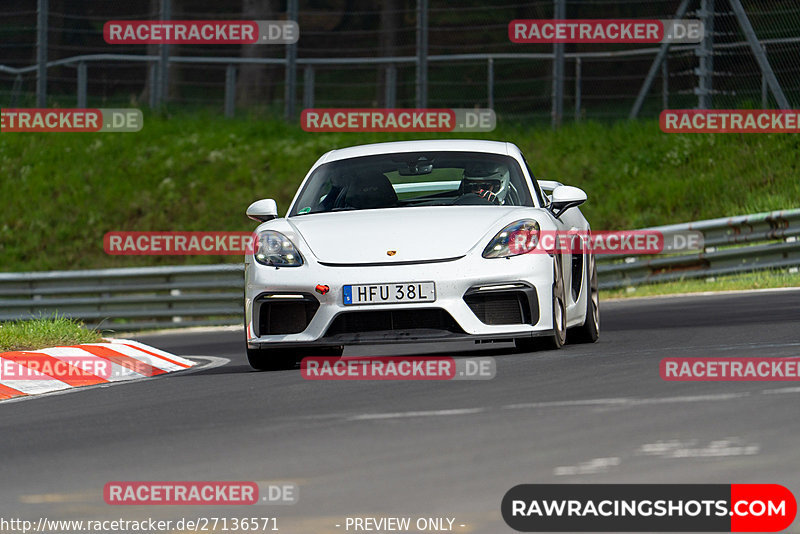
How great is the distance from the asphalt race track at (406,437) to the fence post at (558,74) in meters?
13.0

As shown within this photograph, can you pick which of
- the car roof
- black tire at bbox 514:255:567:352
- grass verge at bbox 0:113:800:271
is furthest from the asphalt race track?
grass verge at bbox 0:113:800:271

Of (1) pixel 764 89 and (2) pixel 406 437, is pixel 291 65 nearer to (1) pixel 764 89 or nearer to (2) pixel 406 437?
(1) pixel 764 89

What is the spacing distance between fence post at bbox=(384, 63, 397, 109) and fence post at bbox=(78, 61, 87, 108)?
17.0 ft

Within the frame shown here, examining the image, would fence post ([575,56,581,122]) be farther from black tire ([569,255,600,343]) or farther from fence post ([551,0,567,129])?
black tire ([569,255,600,343])

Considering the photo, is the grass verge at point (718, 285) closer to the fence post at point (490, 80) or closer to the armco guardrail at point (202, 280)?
the armco guardrail at point (202, 280)

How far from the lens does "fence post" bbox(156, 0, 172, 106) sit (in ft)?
73.2

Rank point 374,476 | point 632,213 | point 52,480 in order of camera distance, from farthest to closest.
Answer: point 632,213 < point 52,480 < point 374,476

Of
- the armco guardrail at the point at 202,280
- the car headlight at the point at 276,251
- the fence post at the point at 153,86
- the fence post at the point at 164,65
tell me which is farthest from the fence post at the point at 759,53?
the car headlight at the point at 276,251

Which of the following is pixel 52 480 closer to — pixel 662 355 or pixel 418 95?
pixel 662 355

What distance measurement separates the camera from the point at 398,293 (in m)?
7.67

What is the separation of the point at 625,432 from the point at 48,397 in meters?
3.74

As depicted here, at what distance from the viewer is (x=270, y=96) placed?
77.9ft

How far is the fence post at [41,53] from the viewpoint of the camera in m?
22.5

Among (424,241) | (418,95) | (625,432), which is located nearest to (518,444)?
(625,432)
